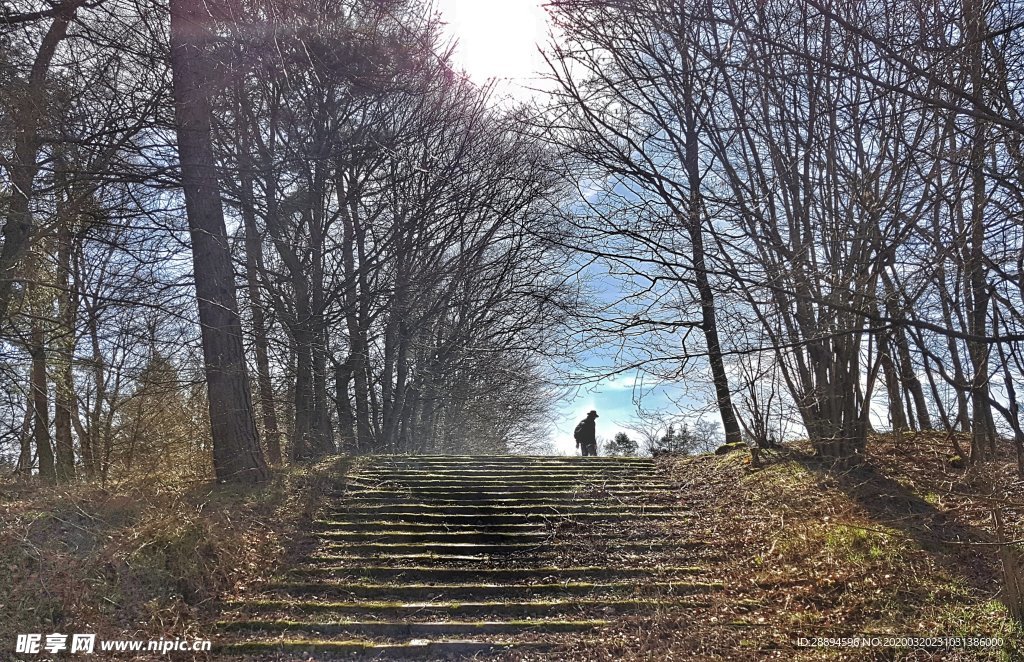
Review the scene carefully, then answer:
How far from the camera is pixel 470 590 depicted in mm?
6301

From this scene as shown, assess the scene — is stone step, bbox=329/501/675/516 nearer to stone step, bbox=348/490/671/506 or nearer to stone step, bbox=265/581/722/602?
stone step, bbox=348/490/671/506

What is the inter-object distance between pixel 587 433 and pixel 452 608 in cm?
1131

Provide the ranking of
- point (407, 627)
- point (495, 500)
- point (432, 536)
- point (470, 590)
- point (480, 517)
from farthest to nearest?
point (495, 500), point (480, 517), point (432, 536), point (470, 590), point (407, 627)

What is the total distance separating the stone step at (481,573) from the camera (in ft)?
21.5

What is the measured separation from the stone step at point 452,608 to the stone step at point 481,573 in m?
0.52

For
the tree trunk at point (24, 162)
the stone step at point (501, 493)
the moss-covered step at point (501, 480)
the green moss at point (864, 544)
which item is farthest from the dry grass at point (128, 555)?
the green moss at point (864, 544)

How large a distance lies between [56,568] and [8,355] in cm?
408

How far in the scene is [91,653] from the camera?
4.85 m

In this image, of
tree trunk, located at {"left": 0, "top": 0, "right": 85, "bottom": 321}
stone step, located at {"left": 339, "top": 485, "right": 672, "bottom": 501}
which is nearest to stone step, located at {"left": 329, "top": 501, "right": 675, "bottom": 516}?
stone step, located at {"left": 339, "top": 485, "right": 672, "bottom": 501}

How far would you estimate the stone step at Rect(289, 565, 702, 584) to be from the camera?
656cm

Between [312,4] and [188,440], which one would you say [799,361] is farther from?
[188,440]

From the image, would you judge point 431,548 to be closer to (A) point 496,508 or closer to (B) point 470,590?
(B) point 470,590

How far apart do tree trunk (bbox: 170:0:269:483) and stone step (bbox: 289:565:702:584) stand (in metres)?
2.35

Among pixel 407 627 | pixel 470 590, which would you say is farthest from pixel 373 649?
pixel 470 590
